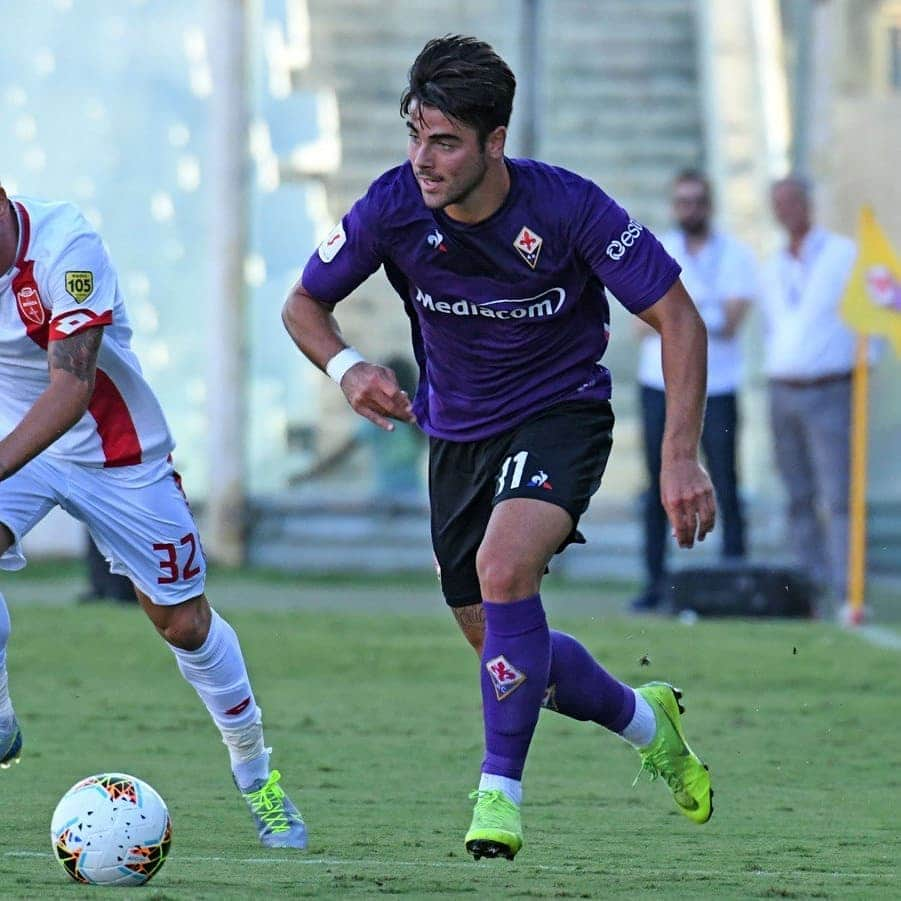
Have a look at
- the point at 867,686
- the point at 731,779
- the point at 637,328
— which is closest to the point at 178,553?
the point at 731,779

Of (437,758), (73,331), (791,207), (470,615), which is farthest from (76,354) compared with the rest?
(791,207)

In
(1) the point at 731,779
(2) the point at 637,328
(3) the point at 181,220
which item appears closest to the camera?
(1) the point at 731,779

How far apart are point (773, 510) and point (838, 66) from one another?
3278mm

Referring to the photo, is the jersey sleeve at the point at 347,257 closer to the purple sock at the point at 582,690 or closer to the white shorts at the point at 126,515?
the white shorts at the point at 126,515

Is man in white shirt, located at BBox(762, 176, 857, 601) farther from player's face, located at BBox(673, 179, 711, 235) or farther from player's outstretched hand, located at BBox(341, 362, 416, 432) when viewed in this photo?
player's outstretched hand, located at BBox(341, 362, 416, 432)

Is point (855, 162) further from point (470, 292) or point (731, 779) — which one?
point (470, 292)

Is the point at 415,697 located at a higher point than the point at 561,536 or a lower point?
lower

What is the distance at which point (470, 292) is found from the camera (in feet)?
19.9

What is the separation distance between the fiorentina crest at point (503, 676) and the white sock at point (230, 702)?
0.83 m

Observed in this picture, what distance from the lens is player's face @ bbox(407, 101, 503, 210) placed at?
578 centimetres

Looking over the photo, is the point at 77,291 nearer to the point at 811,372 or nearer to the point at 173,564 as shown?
the point at 173,564

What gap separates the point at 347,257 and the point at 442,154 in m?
0.52

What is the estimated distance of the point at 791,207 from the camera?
13.2m

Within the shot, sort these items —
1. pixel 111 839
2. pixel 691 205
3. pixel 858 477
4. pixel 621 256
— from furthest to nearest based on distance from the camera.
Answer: pixel 858 477 → pixel 691 205 → pixel 621 256 → pixel 111 839
